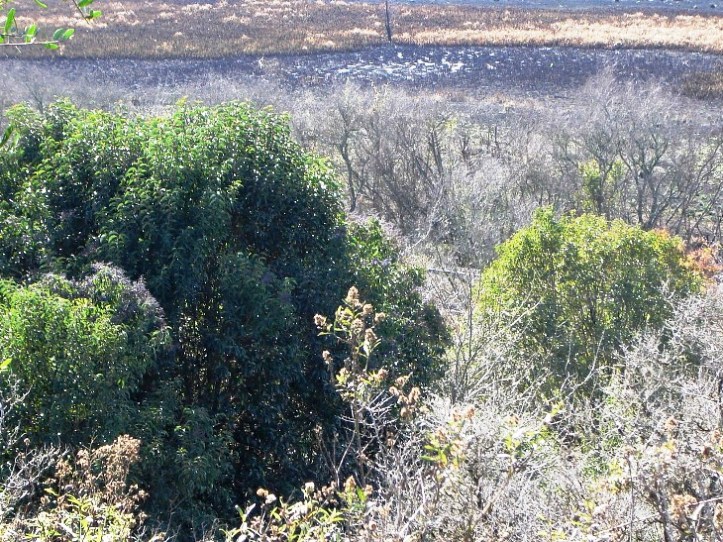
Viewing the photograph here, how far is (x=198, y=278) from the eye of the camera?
10523mm

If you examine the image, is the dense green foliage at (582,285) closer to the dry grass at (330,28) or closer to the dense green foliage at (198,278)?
the dense green foliage at (198,278)

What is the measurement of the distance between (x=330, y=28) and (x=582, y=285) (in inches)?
1962

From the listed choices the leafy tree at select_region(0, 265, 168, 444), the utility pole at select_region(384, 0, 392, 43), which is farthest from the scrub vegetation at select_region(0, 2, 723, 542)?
the utility pole at select_region(384, 0, 392, 43)

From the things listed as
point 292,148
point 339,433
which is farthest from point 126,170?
point 339,433

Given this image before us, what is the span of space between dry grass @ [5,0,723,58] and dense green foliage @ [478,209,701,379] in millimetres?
41423

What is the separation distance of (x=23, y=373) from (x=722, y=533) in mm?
6555

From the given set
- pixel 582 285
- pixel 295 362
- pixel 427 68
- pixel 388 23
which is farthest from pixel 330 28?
pixel 295 362

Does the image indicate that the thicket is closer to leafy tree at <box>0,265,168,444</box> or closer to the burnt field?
leafy tree at <box>0,265,168,444</box>

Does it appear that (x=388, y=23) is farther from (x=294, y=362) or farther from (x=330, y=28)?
(x=294, y=362)

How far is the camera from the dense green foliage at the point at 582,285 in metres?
15.5

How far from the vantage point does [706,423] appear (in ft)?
27.0

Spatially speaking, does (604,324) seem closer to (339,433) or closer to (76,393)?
(339,433)

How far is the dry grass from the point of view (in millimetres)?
54625

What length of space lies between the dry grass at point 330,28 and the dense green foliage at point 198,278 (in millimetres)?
43009
